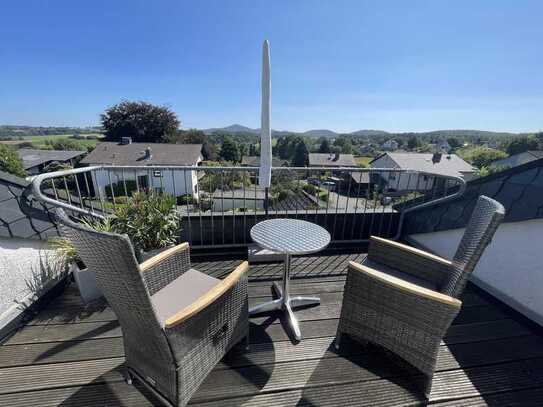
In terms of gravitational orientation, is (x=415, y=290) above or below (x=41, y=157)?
above

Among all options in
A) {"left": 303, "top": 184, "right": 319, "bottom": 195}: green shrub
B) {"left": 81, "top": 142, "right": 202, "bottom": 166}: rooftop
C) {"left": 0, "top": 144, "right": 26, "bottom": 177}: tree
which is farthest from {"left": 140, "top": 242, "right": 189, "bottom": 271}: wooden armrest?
{"left": 0, "top": 144, "right": 26, "bottom": 177}: tree

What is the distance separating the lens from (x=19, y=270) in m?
1.86

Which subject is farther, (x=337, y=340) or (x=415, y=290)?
(x=337, y=340)

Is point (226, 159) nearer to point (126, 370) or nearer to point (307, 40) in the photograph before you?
point (307, 40)

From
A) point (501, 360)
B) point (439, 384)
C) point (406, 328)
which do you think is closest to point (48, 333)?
point (406, 328)

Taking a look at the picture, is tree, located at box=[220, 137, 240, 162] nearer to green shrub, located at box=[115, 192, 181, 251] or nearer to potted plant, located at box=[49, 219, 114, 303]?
green shrub, located at box=[115, 192, 181, 251]

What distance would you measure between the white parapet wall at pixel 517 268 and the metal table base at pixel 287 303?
5.82 feet

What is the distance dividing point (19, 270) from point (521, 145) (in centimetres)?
6353

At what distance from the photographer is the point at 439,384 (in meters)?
1.47

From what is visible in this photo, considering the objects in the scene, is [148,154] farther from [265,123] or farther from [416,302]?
[416,302]

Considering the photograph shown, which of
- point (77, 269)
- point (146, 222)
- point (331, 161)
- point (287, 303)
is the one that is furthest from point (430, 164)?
point (77, 269)

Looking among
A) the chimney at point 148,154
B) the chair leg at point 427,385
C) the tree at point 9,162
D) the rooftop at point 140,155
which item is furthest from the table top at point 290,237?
the tree at point 9,162

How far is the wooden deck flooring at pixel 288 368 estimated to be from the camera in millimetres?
1360

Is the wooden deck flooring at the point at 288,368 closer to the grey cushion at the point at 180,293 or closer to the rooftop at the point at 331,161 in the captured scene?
the grey cushion at the point at 180,293
